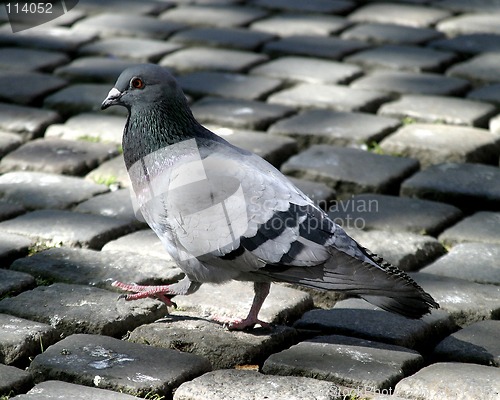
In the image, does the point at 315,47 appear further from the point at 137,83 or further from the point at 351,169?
the point at 137,83

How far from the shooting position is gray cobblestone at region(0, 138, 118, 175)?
14.3 ft

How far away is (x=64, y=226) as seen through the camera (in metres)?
3.77

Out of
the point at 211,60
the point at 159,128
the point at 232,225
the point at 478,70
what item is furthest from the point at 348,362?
the point at 211,60

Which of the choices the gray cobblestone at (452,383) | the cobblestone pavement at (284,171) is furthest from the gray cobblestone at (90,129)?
the gray cobblestone at (452,383)

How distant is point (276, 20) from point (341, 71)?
972mm

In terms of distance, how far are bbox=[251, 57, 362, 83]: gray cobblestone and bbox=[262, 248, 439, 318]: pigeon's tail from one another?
7.97 feet

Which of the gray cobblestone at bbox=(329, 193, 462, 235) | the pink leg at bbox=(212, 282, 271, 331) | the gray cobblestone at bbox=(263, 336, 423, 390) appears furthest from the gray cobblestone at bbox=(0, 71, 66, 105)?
the gray cobblestone at bbox=(263, 336, 423, 390)

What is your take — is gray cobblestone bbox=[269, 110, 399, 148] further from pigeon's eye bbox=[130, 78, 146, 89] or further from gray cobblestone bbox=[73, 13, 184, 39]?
gray cobblestone bbox=[73, 13, 184, 39]

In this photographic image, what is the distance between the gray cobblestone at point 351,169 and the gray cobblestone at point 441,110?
1.70 feet

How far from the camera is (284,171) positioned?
430cm

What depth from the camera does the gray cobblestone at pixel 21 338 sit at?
2850mm

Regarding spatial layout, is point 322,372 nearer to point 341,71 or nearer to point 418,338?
point 418,338

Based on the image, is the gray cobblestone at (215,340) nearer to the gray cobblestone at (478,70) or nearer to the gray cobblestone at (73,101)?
the gray cobblestone at (73,101)

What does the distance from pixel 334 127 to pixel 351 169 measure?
0.48 metres
